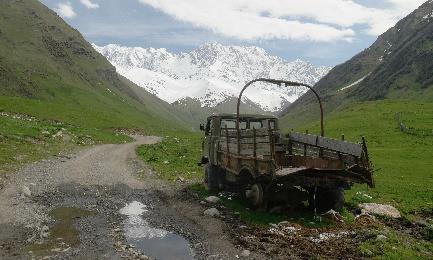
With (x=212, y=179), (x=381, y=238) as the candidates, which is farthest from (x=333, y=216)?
(x=212, y=179)

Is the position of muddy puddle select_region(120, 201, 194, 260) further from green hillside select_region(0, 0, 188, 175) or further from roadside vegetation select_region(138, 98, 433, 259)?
green hillside select_region(0, 0, 188, 175)

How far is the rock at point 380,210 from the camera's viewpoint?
1883cm

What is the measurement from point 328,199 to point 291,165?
221 centimetres

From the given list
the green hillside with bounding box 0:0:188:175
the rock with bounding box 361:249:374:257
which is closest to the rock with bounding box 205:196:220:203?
the rock with bounding box 361:249:374:257

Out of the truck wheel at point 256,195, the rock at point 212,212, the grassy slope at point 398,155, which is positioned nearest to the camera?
the truck wheel at point 256,195

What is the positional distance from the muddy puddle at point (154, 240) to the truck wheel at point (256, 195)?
13.1 ft

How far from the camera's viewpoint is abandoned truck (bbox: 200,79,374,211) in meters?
16.8

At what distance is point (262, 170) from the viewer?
17047mm

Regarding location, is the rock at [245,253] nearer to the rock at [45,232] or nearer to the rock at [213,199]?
the rock at [45,232]

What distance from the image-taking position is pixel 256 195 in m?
17.8

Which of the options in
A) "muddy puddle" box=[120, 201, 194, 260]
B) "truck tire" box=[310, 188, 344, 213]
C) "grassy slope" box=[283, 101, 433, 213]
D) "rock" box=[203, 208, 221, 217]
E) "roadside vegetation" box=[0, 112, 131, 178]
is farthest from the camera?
"roadside vegetation" box=[0, 112, 131, 178]

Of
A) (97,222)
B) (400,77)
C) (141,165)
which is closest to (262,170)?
(97,222)

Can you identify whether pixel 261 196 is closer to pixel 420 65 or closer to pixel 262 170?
pixel 262 170

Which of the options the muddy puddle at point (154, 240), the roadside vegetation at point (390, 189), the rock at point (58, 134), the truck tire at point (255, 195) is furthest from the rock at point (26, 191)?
the rock at point (58, 134)
